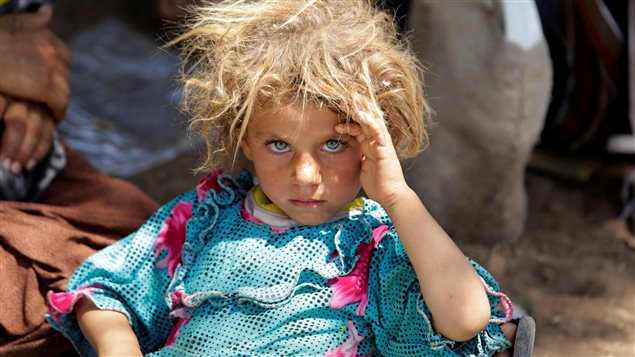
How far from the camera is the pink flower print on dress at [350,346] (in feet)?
6.76

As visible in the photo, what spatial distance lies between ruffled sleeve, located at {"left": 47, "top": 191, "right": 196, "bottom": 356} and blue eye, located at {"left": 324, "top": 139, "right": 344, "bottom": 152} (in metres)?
0.50

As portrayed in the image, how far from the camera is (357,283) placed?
6.88 ft

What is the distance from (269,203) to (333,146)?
292mm

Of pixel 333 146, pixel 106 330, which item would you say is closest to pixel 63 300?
pixel 106 330

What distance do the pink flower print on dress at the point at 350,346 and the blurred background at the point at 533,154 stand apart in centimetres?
111

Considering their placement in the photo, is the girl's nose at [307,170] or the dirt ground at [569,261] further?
the dirt ground at [569,261]

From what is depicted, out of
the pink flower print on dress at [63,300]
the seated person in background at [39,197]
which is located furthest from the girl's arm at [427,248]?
the seated person in background at [39,197]

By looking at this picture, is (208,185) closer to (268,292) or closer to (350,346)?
(268,292)

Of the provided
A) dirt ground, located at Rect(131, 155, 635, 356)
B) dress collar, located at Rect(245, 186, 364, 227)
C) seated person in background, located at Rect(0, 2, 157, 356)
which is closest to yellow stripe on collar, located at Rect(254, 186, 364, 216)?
dress collar, located at Rect(245, 186, 364, 227)

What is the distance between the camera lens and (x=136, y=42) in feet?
17.7

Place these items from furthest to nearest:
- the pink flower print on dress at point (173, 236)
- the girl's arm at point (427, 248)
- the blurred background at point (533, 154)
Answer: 1. the blurred background at point (533, 154)
2. the pink flower print on dress at point (173, 236)
3. the girl's arm at point (427, 248)

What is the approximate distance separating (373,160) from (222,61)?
418 mm

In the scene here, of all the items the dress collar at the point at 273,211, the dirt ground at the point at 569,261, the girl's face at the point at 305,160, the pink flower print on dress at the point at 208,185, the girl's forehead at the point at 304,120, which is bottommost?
the dirt ground at the point at 569,261

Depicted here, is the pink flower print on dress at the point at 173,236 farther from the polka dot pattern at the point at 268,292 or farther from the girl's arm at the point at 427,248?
the girl's arm at the point at 427,248
